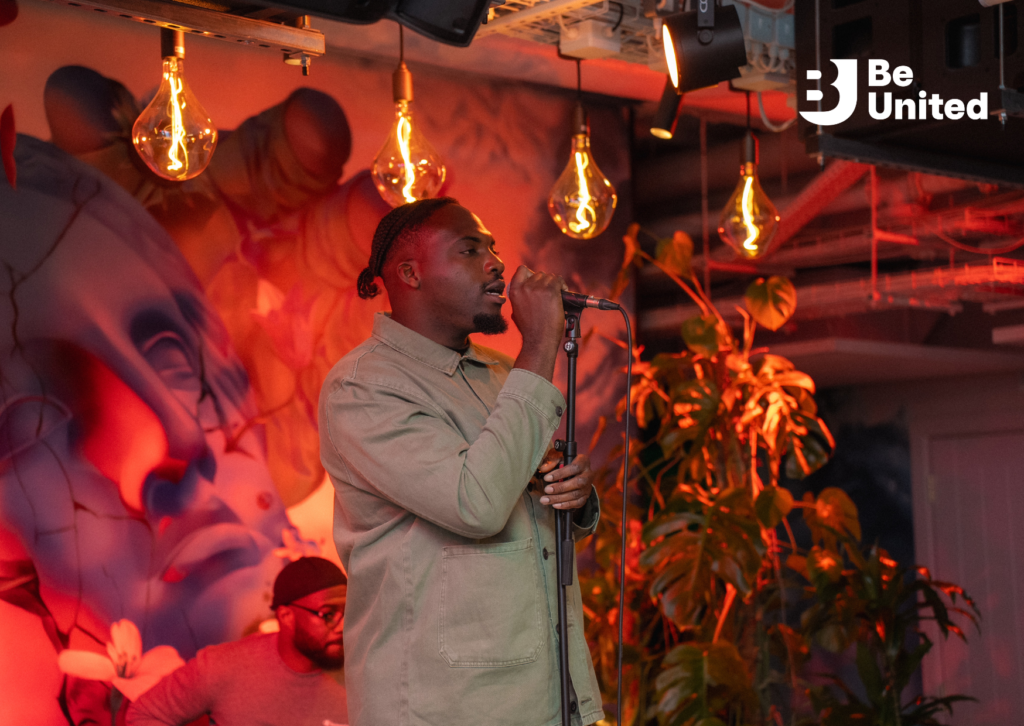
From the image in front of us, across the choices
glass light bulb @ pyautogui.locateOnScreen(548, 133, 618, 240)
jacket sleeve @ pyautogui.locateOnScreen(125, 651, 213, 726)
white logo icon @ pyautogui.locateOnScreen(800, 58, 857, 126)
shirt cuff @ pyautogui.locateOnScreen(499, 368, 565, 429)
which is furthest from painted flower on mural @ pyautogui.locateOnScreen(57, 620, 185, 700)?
white logo icon @ pyautogui.locateOnScreen(800, 58, 857, 126)

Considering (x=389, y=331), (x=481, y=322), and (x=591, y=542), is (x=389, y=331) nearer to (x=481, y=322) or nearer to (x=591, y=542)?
(x=481, y=322)

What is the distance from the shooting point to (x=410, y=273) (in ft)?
6.58

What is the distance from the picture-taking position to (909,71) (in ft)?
8.23

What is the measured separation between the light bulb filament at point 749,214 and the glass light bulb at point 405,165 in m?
0.88

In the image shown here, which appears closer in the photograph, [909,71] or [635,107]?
[909,71]

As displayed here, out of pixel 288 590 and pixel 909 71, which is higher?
pixel 909 71

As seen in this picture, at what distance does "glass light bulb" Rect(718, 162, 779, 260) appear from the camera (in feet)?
10.2

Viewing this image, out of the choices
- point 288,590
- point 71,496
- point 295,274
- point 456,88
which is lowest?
point 288,590

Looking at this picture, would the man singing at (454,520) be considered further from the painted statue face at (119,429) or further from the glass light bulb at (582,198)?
the painted statue face at (119,429)

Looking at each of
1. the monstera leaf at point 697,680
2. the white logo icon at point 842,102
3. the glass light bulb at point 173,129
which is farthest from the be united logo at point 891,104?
the monstera leaf at point 697,680

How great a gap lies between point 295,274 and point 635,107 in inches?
68.3

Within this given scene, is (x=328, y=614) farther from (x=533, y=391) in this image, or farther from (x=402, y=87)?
(x=533, y=391)

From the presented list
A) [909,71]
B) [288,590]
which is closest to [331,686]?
[288,590]

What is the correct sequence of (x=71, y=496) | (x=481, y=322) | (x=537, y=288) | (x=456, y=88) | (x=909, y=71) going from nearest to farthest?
(x=537, y=288)
(x=481, y=322)
(x=909, y=71)
(x=71, y=496)
(x=456, y=88)
